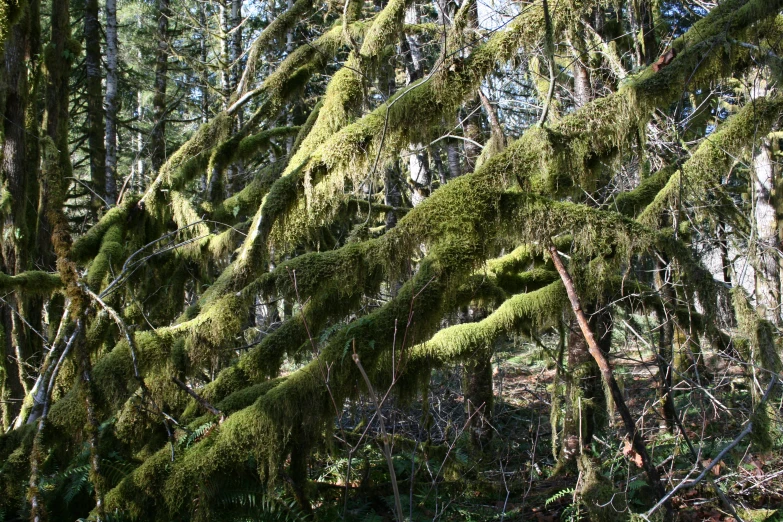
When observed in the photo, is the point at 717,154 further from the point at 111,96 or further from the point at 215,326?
the point at 111,96

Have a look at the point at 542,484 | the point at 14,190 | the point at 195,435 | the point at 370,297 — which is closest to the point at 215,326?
the point at 195,435

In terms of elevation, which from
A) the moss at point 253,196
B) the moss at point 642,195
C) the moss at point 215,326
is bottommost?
the moss at point 215,326

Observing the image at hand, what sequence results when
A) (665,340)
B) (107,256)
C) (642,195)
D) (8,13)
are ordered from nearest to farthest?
1. (8,13)
2. (107,256)
3. (642,195)
4. (665,340)

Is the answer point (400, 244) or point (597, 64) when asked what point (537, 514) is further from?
point (597, 64)

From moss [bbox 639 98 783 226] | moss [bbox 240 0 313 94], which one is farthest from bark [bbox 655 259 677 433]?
moss [bbox 240 0 313 94]

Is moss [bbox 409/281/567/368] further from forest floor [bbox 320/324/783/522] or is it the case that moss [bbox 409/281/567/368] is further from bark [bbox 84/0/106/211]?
bark [bbox 84/0/106/211]

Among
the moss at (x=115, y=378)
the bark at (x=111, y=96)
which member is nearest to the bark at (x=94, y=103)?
the bark at (x=111, y=96)

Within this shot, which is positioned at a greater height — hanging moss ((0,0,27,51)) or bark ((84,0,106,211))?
bark ((84,0,106,211))

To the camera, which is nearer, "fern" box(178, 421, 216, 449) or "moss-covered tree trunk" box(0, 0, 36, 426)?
"fern" box(178, 421, 216, 449)

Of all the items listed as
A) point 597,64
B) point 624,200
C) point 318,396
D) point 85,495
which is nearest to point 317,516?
point 318,396

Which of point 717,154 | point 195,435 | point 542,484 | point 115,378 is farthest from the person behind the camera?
point 542,484

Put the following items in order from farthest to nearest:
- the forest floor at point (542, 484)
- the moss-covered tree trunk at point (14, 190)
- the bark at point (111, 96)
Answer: the bark at point (111, 96) → the moss-covered tree trunk at point (14, 190) → the forest floor at point (542, 484)

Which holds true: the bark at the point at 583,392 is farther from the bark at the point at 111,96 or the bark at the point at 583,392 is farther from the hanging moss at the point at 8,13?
the bark at the point at 111,96

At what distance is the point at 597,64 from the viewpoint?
7.56m
